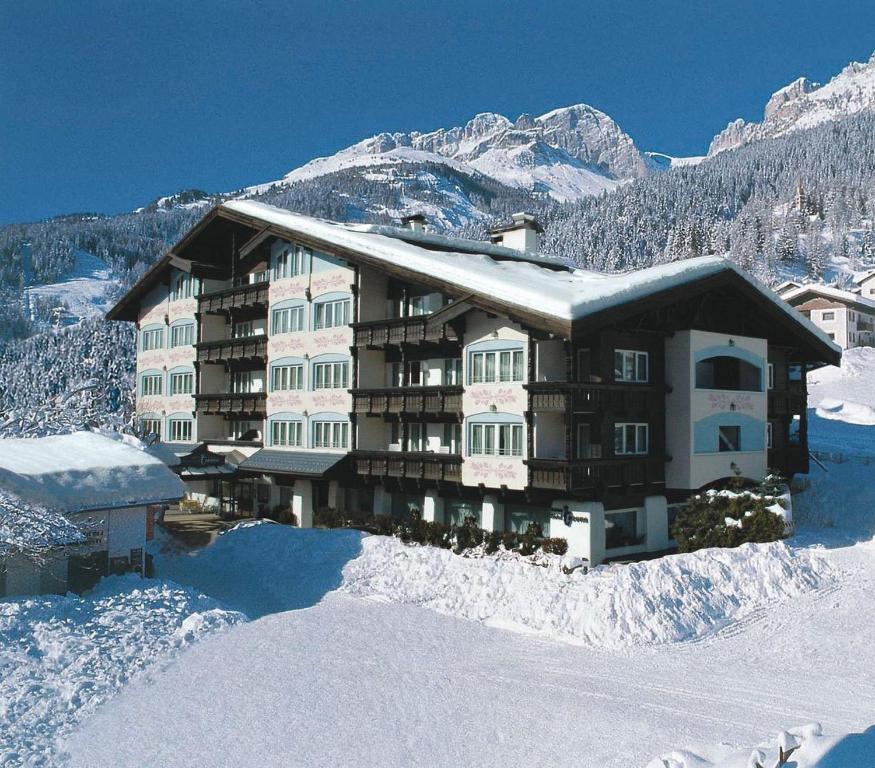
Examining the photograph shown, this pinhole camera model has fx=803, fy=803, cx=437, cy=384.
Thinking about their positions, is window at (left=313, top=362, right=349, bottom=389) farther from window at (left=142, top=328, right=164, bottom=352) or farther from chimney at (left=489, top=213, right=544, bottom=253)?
window at (left=142, top=328, right=164, bottom=352)

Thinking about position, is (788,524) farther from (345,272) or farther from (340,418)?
(345,272)

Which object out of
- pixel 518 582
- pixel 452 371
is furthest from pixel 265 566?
pixel 452 371

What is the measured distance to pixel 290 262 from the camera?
4072 cm

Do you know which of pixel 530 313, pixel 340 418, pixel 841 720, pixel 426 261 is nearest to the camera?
pixel 841 720

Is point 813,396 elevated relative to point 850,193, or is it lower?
lower

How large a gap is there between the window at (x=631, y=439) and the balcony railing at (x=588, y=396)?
70 centimetres

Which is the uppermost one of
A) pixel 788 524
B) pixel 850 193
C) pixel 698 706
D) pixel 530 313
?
pixel 850 193

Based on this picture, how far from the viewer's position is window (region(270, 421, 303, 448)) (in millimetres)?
39688

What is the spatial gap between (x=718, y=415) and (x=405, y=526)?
13.3 meters

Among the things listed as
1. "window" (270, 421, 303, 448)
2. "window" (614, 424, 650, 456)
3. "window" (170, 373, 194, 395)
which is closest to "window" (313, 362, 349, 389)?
"window" (270, 421, 303, 448)

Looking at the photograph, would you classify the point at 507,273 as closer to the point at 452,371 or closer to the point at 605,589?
the point at 452,371

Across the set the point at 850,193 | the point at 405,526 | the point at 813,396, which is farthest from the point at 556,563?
the point at 850,193

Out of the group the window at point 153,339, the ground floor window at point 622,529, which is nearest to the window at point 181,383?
the window at point 153,339

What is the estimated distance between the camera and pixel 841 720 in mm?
14914
